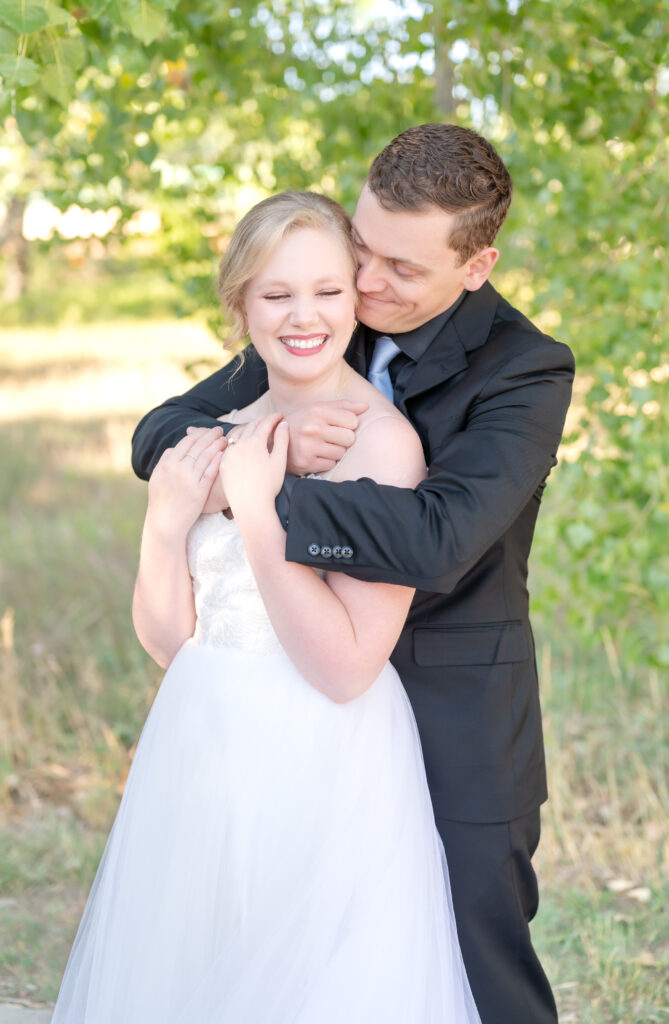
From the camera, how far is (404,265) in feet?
6.89

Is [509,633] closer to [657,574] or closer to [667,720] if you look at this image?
[657,574]

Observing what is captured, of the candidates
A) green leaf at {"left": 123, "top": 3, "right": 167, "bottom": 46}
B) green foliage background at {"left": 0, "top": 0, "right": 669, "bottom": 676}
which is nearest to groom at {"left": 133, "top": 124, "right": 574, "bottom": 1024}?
green leaf at {"left": 123, "top": 3, "right": 167, "bottom": 46}

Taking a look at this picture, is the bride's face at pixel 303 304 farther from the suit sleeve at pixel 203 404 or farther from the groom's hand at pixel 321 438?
the suit sleeve at pixel 203 404

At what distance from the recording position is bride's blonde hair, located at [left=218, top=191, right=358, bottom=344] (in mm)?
2018

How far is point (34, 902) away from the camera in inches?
141

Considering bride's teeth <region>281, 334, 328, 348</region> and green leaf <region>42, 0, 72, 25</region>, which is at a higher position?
green leaf <region>42, 0, 72, 25</region>

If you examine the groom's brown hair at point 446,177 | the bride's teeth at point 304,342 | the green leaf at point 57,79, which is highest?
the green leaf at point 57,79

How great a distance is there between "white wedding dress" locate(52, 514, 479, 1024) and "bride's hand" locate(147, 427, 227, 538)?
0.22 feet

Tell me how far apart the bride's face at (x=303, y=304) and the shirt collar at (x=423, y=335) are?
0.15m

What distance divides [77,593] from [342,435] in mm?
4019

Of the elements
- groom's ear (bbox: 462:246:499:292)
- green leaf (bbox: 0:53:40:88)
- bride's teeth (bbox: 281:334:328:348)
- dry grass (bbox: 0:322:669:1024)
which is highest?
green leaf (bbox: 0:53:40:88)

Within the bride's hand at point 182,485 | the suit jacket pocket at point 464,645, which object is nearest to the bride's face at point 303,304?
the bride's hand at point 182,485

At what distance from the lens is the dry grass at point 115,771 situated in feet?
10.6

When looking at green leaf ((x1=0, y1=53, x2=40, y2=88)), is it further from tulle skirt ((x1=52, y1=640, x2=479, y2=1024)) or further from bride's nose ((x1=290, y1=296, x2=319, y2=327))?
tulle skirt ((x1=52, y1=640, x2=479, y2=1024))
